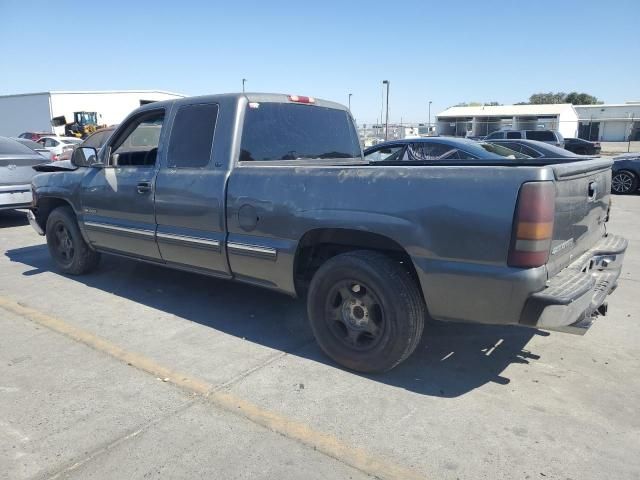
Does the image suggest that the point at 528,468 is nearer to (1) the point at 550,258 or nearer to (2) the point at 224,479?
(1) the point at 550,258

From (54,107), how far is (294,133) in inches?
1793

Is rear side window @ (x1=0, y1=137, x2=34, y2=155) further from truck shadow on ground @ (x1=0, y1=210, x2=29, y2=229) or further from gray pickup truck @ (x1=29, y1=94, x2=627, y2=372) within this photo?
gray pickup truck @ (x1=29, y1=94, x2=627, y2=372)

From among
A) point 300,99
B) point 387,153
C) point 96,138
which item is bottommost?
point 387,153

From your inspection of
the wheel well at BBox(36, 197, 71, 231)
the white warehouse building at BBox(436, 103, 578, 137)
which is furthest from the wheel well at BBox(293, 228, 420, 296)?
the white warehouse building at BBox(436, 103, 578, 137)

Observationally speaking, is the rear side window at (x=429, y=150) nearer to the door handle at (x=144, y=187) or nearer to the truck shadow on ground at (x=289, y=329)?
the truck shadow on ground at (x=289, y=329)

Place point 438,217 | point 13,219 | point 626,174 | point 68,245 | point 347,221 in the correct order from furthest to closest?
point 626,174, point 13,219, point 68,245, point 347,221, point 438,217

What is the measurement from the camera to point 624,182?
13.7 meters

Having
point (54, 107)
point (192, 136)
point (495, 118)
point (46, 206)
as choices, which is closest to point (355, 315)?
point (192, 136)

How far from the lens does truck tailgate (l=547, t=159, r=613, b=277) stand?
286cm

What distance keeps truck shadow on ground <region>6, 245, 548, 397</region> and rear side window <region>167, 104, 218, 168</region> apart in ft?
4.74

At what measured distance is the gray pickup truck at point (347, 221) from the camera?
2785 millimetres

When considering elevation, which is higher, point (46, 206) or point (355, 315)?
point (46, 206)

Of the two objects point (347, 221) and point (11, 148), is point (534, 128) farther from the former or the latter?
point (347, 221)

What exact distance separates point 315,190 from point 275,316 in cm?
164
